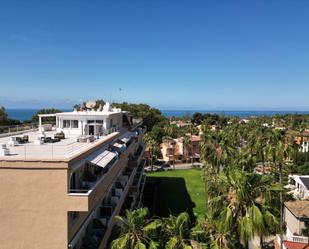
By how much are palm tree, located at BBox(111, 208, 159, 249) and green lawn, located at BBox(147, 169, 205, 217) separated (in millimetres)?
26155

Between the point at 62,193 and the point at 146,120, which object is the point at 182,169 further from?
the point at 62,193

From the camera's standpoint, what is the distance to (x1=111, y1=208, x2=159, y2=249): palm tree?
17641 millimetres

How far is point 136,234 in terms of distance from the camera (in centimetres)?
1823

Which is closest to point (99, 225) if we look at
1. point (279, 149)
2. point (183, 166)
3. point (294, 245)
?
point (294, 245)

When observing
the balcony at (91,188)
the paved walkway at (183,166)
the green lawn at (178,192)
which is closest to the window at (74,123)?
the balcony at (91,188)

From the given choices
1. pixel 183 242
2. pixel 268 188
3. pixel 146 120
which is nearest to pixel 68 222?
pixel 183 242

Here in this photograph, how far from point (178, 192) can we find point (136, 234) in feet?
150

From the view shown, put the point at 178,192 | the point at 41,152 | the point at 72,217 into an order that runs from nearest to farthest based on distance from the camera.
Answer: the point at 72,217, the point at 41,152, the point at 178,192

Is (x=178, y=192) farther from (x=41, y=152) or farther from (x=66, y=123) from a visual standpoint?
(x=41, y=152)

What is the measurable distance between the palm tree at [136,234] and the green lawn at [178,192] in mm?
26155

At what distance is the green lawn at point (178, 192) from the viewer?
5156 centimetres

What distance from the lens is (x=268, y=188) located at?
63.3 feet

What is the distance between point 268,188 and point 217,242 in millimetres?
4153

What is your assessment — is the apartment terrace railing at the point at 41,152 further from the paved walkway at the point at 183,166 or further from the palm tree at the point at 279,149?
the paved walkway at the point at 183,166
